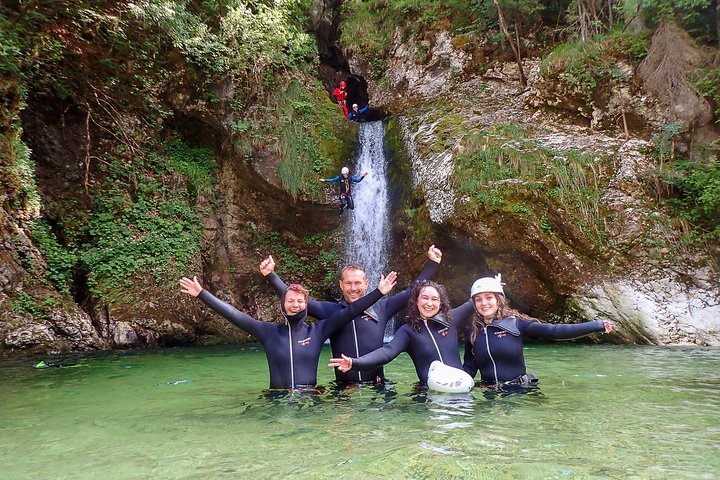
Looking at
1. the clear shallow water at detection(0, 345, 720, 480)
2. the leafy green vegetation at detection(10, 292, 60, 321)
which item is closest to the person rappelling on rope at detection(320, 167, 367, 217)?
the leafy green vegetation at detection(10, 292, 60, 321)

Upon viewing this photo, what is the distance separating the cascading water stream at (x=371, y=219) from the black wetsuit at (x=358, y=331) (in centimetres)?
767

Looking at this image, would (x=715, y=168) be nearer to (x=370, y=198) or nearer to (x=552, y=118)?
(x=552, y=118)

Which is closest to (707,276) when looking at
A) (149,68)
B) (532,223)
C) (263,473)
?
(532,223)

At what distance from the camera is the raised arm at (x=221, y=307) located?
4.18m

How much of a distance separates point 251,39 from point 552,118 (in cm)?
825

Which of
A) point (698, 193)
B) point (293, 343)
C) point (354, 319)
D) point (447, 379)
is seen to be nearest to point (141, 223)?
point (293, 343)

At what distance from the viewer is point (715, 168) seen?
9383mm

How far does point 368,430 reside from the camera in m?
3.10

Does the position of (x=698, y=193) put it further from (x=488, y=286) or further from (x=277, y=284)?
(x=277, y=284)

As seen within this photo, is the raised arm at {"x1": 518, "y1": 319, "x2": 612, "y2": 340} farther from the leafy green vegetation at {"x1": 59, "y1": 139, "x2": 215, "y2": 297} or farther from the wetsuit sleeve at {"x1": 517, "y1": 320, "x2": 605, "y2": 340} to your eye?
the leafy green vegetation at {"x1": 59, "y1": 139, "x2": 215, "y2": 297}

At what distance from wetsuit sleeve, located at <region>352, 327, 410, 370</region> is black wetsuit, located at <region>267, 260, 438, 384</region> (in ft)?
0.96

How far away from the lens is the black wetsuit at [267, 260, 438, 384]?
14.5ft

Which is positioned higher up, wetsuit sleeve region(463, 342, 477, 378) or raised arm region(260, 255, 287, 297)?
raised arm region(260, 255, 287, 297)

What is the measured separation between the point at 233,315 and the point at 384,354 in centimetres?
144
